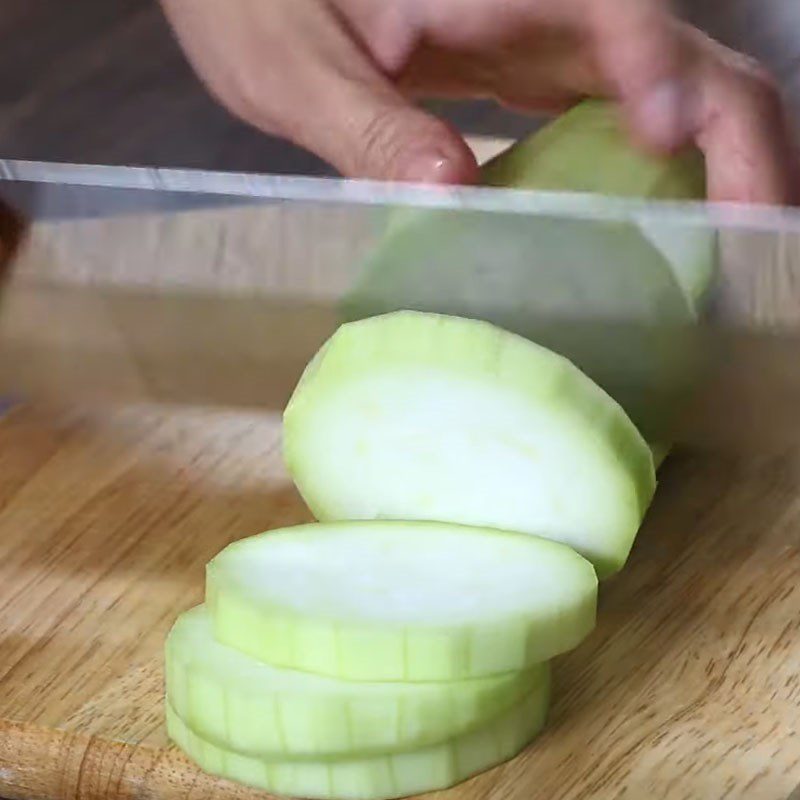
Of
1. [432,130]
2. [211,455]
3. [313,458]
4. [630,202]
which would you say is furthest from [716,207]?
[211,455]

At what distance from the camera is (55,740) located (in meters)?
0.68

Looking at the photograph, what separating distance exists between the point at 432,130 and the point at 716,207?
164 millimetres

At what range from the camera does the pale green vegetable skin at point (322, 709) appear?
24.1 inches

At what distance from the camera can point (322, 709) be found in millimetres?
609

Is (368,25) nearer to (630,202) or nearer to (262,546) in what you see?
(630,202)

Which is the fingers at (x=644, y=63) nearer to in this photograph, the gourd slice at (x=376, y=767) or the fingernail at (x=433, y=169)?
the fingernail at (x=433, y=169)

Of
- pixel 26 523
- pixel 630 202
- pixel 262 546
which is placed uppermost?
pixel 630 202

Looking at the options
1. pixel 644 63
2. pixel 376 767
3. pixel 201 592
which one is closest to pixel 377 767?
pixel 376 767

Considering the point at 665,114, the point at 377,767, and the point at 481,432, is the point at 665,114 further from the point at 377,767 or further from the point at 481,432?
the point at 377,767

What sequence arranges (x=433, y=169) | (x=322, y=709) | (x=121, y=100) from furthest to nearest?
(x=121, y=100), (x=433, y=169), (x=322, y=709)

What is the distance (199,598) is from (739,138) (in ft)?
1.36

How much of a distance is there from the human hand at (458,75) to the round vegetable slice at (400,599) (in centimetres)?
20

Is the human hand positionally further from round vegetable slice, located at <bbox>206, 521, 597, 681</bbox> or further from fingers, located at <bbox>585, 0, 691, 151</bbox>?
round vegetable slice, located at <bbox>206, 521, 597, 681</bbox>

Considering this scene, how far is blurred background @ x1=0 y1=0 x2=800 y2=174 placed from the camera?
809 millimetres
